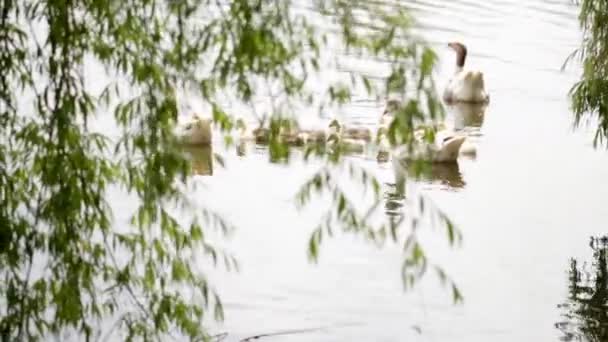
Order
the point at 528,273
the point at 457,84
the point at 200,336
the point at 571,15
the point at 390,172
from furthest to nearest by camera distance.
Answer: the point at 571,15, the point at 457,84, the point at 390,172, the point at 528,273, the point at 200,336

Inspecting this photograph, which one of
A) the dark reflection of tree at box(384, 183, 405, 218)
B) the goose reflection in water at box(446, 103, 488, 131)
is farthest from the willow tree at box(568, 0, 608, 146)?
the goose reflection in water at box(446, 103, 488, 131)

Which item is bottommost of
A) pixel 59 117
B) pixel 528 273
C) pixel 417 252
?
pixel 528 273

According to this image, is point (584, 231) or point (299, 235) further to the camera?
point (584, 231)

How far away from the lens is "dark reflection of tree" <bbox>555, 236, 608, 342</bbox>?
8.56 metres

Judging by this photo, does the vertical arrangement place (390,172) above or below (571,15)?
below

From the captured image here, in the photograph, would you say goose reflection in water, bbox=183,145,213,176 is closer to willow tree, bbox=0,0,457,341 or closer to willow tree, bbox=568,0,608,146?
willow tree, bbox=568,0,608,146

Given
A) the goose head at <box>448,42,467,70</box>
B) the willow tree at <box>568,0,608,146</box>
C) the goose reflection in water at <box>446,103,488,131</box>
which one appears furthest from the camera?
the goose head at <box>448,42,467,70</box>

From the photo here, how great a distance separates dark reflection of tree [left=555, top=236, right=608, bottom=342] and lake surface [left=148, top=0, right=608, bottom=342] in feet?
0.19

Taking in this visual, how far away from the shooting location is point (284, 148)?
514cm

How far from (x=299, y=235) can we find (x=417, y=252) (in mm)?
5132

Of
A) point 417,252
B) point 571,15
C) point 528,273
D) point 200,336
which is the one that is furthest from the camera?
point 571,15

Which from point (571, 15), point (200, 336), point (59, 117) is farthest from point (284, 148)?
point (571, 15)

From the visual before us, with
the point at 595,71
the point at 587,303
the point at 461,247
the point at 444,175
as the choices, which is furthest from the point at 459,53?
the point at 587,303

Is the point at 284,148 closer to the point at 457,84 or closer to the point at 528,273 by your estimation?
the point at 528,273
